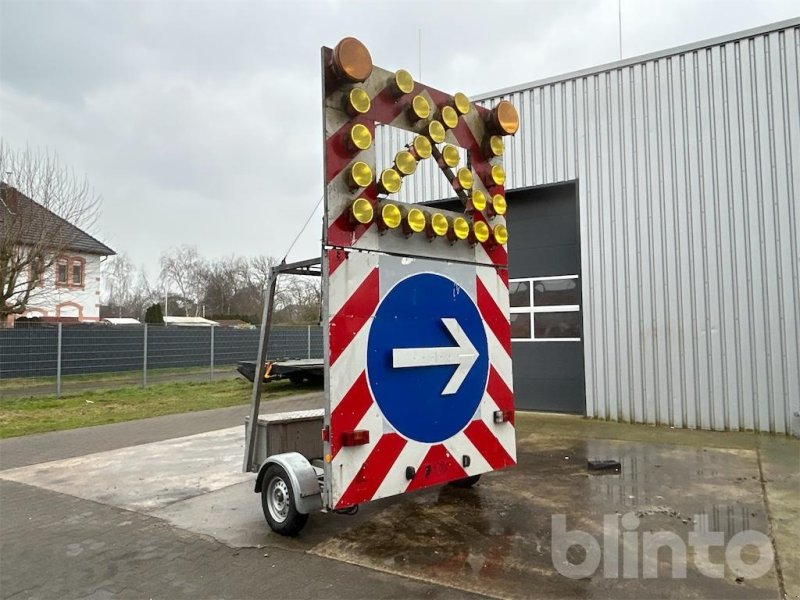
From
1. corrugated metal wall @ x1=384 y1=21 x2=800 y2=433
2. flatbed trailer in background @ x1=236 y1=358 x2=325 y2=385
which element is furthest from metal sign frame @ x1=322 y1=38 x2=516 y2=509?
flatbed trailer in background @ x1=236 y1=358 x2=325 y2=385

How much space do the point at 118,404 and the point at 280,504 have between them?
10.6m

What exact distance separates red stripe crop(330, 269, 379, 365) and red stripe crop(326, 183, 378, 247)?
0.95 feet

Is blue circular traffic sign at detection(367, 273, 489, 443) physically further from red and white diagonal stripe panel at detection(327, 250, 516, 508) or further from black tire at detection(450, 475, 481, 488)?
black tire at detection(450, 475, 481, 488)

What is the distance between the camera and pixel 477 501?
5.16 m

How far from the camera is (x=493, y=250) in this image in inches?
193

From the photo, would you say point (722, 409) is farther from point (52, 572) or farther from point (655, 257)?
point (52, 572)

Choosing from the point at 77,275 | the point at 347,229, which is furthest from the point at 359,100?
the point at 77,275

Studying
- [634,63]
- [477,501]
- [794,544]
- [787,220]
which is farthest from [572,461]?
[634,63]

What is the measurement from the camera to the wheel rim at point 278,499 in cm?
441

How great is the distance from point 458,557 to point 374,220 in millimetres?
2429

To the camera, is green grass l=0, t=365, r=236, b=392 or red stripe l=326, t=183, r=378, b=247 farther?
green grass l=0, t=365, r=236, b=392

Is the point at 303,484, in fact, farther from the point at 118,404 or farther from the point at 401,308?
the point at 118,404

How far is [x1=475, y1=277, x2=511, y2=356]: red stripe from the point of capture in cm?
480

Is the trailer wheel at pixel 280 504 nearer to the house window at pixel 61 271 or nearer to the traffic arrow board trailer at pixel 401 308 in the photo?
the traffic arrow board trailer at pixel 401 308
